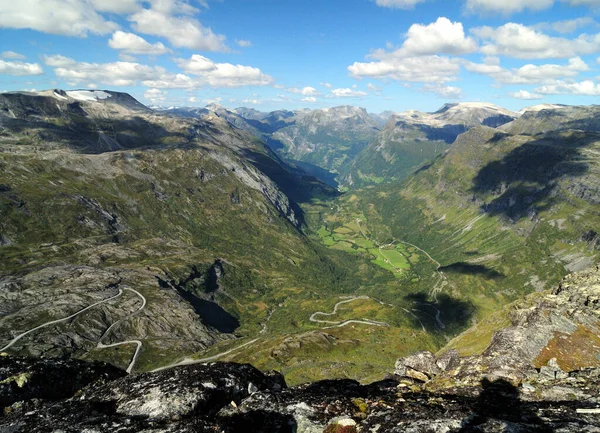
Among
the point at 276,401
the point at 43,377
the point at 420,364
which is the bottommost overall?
the point at 420,364

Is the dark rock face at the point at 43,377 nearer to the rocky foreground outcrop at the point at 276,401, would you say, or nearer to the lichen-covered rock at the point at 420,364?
the rocky foreground outcrop at the point at 276,401

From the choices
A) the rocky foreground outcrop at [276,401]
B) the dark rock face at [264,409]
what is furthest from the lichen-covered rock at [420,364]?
the dark rock face at [264,409]

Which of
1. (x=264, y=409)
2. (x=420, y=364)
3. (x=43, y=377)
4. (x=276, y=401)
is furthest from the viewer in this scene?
(x=420, y=364)

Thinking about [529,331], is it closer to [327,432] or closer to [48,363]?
[327,432]

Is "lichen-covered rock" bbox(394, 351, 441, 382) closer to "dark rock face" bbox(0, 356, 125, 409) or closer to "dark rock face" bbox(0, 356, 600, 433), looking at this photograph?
"dark rock face" bbox(0, 356, 600, 433)

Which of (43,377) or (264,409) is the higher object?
(264,409)

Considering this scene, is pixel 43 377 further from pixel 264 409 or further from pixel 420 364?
pixel 420 364

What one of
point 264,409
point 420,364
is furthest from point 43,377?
point 420,364

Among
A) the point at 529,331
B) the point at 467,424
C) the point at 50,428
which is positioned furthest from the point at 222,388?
the point at 529,331
